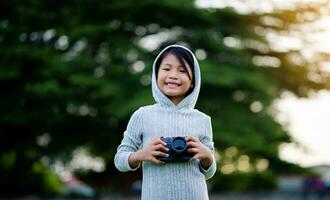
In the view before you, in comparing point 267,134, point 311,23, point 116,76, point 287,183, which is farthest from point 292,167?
point 287,183

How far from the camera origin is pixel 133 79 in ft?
44.9

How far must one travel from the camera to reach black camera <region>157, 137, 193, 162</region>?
252 centimetres

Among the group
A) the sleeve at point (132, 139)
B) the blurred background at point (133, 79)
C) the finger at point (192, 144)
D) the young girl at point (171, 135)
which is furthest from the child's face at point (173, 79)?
the blurred background at point (133, 79)

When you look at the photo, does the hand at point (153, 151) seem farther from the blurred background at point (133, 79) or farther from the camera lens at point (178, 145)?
the blurred background at point (133, 79)

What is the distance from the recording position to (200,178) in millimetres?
2645

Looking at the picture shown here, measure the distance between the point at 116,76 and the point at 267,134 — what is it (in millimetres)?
3375

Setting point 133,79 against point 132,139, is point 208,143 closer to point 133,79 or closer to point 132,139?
point 132,139

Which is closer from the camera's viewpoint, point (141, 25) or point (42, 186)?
point (141, 25)

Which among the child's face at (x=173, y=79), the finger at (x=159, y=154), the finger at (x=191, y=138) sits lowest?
the finger at (x=159, y=154)

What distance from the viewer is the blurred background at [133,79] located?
1378 cm

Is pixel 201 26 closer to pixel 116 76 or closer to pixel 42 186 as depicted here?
pixel 116 76

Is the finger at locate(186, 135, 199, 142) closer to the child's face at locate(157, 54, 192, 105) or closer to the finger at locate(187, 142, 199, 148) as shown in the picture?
the finger at locate(187, 142, 199, 148)

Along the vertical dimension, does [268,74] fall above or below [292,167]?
above

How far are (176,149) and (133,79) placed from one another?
1121 cm
